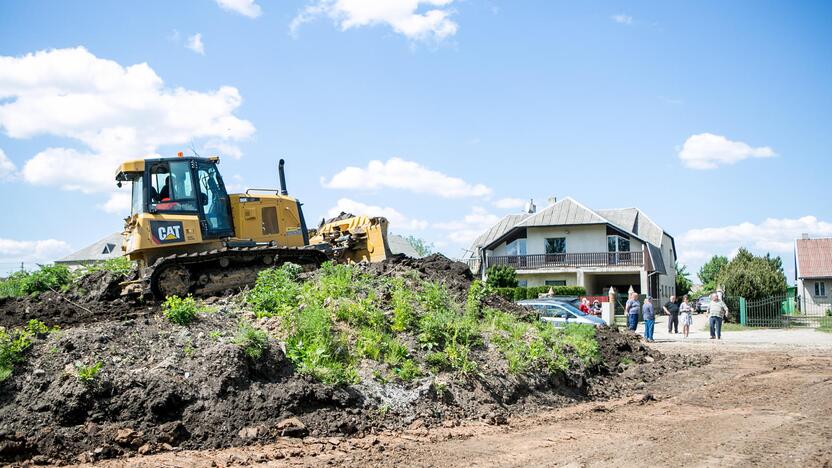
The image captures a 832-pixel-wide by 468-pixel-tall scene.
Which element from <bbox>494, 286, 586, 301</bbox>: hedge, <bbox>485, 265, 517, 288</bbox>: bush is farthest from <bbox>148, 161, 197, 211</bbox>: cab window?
<bbox>485, 265, 517, 288</bbox>: bush

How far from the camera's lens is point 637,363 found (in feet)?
49.4

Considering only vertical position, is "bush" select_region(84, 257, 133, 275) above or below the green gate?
above

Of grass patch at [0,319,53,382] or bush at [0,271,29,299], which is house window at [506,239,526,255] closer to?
bush at [0,271,29,299]

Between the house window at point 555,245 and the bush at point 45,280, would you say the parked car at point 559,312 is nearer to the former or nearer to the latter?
the bush at point 45,280

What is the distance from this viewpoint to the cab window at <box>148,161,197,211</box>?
14891 millimetres

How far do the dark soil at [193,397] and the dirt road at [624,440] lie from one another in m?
0.37

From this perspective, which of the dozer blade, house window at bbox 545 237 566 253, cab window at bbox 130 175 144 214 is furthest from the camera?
house window at bbox 545 237 566 253

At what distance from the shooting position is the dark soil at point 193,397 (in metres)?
7.51

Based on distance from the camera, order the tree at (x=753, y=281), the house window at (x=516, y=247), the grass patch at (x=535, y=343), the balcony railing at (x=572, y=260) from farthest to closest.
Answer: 1. the house window at (x=516, y=247)
2. the balcony railing at (x=572, y=260)
3. the tree at (x=753, y=281)
4. the grass patch at (x=535, y=343)

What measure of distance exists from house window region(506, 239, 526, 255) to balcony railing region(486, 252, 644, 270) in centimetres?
121

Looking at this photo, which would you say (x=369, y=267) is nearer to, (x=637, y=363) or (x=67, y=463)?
(x=637, y=363)

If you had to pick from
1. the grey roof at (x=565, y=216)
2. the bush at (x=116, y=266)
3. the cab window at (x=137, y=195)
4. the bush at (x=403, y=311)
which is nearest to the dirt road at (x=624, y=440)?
the bush at (x=403, y=311)

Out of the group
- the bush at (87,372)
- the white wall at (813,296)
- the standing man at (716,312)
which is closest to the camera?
the bush at (87,372)

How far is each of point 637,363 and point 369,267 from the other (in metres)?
5.90
